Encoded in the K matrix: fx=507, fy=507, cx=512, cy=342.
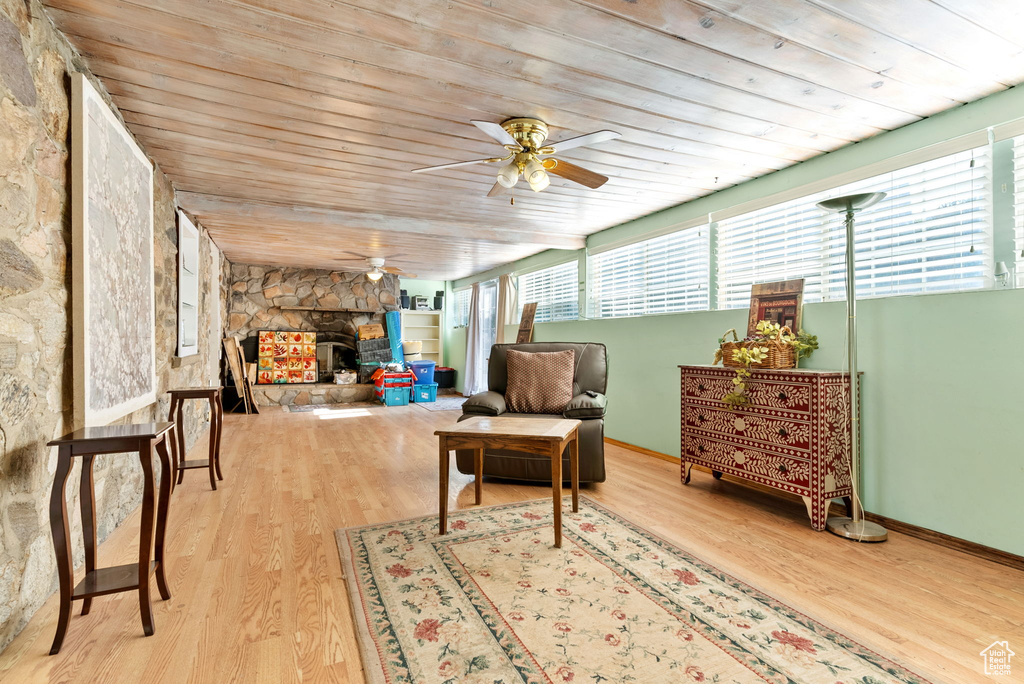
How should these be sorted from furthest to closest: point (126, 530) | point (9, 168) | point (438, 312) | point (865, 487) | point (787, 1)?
point (438, 312) → point (865, 487) → point (126, 530) → point (787, 1) → point (9, 168)

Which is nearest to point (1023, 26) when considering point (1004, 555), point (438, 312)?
point (1004, 555)

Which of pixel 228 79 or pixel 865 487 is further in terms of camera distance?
pixel 865 487

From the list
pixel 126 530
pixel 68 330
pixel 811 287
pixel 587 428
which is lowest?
pixel 126 530

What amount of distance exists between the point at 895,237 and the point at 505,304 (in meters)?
5.26

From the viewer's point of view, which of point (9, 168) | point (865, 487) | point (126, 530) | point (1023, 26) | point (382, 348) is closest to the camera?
point (9, 168)

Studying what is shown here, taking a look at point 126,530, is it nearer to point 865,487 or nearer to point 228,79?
point 228,79

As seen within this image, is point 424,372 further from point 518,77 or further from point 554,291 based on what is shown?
point 518,77

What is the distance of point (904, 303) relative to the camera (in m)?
2.70

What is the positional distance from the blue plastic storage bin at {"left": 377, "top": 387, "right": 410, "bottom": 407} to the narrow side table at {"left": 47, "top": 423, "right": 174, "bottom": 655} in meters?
5.91

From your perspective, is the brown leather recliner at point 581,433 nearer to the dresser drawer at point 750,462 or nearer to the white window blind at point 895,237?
the dresser drawer at point 750,462

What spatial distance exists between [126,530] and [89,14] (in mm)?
2354

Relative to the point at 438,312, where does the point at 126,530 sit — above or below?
below

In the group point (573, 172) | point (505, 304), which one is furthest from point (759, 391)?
point (505, 304)
